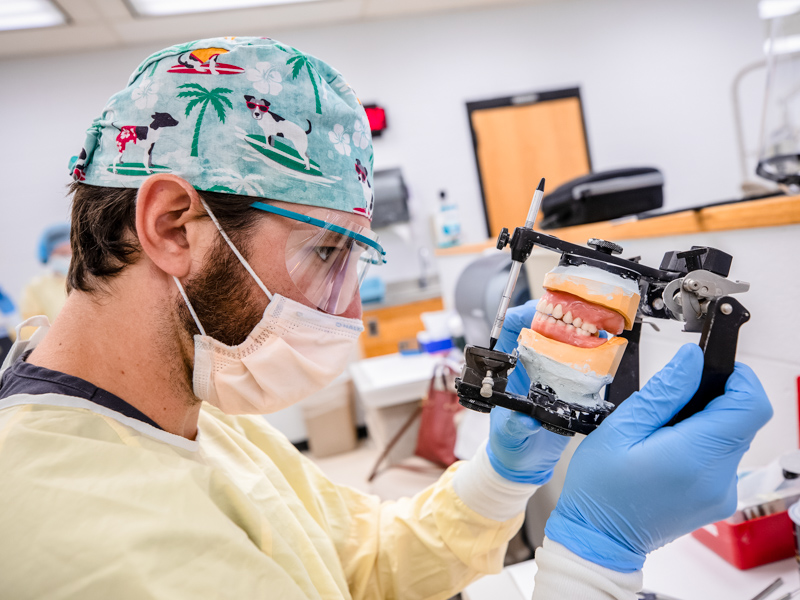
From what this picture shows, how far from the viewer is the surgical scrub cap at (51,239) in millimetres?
3848

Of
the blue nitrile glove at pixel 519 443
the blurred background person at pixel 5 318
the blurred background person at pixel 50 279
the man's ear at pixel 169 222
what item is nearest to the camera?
the man's ear at pixel 169 222

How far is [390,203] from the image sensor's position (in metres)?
4.33

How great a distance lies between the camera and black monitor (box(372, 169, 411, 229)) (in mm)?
4320

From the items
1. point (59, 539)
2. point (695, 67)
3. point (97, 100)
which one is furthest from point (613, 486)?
point (695, 67)

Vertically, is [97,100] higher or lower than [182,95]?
higher

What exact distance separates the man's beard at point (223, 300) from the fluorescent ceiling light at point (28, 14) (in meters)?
3.70

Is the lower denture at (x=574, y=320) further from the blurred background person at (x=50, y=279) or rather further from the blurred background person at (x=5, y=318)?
the blurred background person at (x=5, y=318)

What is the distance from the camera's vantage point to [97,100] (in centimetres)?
425

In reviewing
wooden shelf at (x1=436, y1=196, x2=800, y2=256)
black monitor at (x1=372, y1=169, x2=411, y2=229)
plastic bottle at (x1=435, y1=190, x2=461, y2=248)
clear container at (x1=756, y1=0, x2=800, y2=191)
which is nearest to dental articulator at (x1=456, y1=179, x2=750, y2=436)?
wooden shelf at (x1=436, y1=196, x2=800, y2=256)

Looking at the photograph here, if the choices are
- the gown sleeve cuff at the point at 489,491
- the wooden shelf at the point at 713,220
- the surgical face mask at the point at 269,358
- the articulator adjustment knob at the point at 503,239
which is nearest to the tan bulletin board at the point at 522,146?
the wooden shelf at the point at 713,220

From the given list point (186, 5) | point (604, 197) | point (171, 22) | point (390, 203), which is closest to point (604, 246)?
point (604, 197)

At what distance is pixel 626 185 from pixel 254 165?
1641mm

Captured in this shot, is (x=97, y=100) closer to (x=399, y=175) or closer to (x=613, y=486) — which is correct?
(x=399, y=175)

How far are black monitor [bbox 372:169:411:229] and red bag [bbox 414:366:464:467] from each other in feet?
6.81
